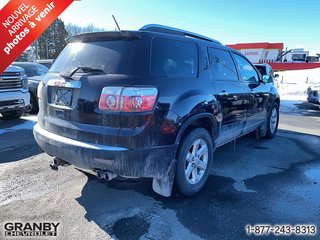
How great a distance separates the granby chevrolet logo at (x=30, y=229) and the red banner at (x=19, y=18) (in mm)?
10132

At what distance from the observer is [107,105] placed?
277 centimetres

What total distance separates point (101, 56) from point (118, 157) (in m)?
1.11

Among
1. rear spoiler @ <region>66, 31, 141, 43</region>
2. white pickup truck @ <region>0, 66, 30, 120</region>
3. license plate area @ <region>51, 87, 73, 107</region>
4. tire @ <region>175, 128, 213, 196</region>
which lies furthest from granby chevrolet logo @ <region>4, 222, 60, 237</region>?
white pickup truck @ <region>0, 66, 30, 120</region>

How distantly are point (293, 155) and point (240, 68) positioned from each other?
6.33 feet

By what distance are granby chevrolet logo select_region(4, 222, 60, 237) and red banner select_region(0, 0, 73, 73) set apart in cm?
1013

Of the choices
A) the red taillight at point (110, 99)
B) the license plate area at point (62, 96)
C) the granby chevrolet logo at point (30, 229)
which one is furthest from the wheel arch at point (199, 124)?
the granby chevrolet logo at point (30, 229)

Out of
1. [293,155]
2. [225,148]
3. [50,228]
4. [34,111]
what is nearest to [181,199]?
[50,228]

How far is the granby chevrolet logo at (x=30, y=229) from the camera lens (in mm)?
2779

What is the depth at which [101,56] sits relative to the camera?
303 cm

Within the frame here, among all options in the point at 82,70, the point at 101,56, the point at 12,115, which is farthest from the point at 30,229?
the point at 12,115

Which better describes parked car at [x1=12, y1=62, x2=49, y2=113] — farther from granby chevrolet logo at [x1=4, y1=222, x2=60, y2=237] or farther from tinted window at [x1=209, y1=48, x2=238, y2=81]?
granby chevrolet logo at [x1=4, y1=222, x2=60, y2=237]

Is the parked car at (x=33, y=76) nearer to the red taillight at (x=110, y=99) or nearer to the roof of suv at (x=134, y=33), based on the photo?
the roof of suv at (x=134, y=33)

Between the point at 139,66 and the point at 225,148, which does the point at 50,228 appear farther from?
the point at 225,148

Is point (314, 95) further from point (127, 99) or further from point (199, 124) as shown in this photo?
point (127, 99)
